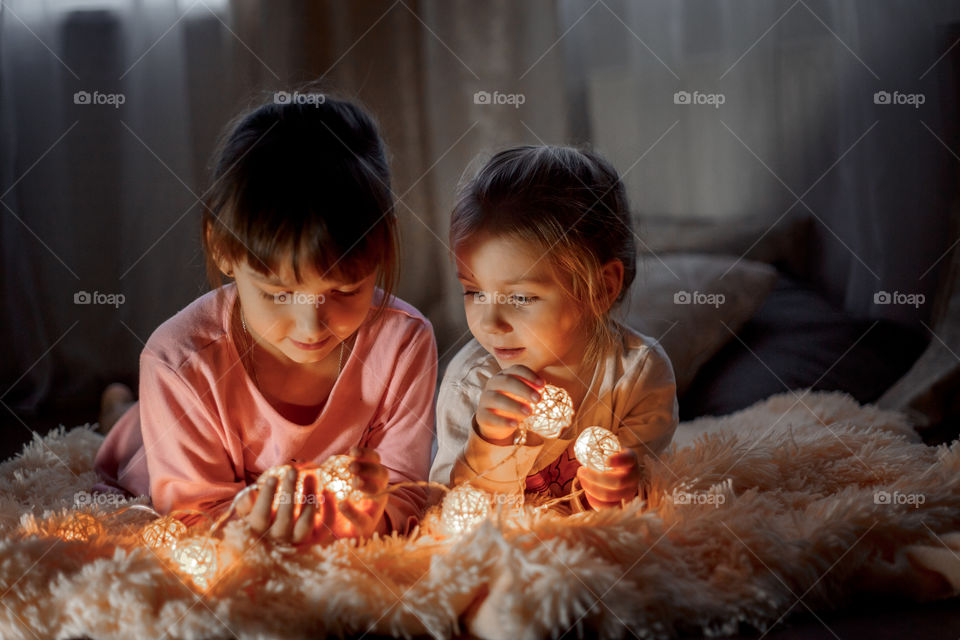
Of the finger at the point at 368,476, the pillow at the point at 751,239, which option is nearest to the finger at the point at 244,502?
the finger at the point at 368,476

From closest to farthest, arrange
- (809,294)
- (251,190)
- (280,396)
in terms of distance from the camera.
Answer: (251,190) < (280,396) < (809,294)

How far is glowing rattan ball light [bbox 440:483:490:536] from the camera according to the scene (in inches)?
36.6

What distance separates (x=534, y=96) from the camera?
1.87m

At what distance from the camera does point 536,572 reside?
Result: 0.80m

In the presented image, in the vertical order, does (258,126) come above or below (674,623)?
above

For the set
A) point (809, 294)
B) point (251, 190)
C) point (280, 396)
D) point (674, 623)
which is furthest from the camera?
point (809, 294)

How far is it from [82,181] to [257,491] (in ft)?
3.74

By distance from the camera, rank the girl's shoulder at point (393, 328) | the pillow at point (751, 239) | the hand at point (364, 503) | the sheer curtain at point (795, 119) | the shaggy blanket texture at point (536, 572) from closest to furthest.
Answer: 1. the shaggy blanket texture at point (536, 572)
2. the hand at point (364, 503)
3. the girl's shoulder at point (393, 328)
4. the sheer curtain at point (795, 119)
5. the pillow at point (751, 239)

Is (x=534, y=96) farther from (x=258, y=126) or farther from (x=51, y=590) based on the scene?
(x=51, y=590)

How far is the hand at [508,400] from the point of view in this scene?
38.4 inches

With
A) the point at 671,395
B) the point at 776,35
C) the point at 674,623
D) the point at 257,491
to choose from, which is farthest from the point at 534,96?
the point at 674,623

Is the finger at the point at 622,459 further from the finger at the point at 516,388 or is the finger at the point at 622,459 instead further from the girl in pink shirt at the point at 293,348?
the girl in pink shirt at the point at 293,348

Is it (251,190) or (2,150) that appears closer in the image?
(251,190)

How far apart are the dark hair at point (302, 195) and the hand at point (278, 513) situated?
222mm
